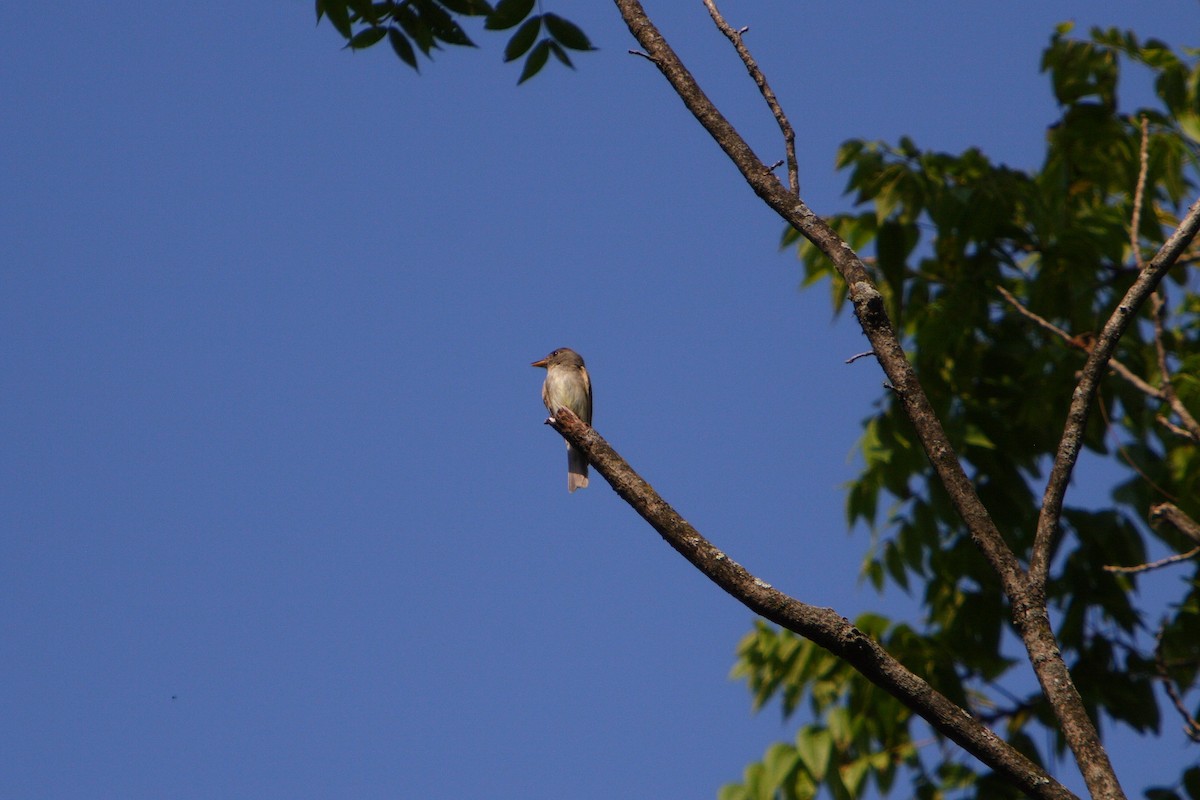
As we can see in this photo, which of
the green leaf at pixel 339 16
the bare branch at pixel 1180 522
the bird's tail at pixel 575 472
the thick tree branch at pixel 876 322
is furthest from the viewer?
the bird's tail at pixel 575 472

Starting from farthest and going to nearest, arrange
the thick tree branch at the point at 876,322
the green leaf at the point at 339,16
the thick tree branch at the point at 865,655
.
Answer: the green leaf at the point at 339,16
the thick tree branch at the point at 876,322
the thick tree branch at the point at 865,655

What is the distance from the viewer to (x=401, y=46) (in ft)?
16.2

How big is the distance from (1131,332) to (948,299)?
1059mm

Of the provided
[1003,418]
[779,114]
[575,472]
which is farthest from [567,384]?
[779,114]

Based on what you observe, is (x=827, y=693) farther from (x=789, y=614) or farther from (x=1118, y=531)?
(x=789, y=614)

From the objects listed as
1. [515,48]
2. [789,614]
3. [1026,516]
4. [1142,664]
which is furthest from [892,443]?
[789,614]

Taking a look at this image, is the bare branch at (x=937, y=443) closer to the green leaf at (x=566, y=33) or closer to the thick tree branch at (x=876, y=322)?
the thick tree branch at (x=876, y=322)

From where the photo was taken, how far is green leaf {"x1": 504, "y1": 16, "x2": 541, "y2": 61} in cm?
483

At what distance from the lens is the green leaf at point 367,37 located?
4.92 meters

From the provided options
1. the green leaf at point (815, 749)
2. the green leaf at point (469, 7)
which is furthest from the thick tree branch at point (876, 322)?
the green leaf at point (815, 749)

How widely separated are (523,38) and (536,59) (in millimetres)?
92

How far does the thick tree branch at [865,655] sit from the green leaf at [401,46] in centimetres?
269

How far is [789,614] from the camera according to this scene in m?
2.77

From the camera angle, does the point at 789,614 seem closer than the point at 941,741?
Yes
